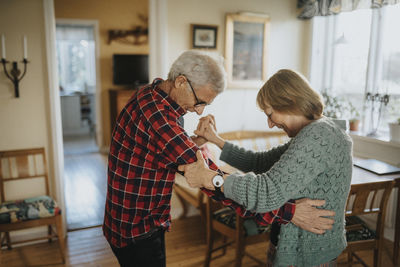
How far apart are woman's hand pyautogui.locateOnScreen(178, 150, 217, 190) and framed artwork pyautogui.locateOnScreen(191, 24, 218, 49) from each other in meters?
2.37

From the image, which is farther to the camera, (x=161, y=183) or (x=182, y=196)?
(x=182, y=196)

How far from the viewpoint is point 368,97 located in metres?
3.29

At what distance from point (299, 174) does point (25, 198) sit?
2.66 meters

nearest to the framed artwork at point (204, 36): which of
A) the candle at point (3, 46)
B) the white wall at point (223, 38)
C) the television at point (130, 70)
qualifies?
the white wall at point (223, 38)

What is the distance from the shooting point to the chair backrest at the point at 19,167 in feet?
9.41

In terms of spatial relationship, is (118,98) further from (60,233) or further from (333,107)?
(333,107)

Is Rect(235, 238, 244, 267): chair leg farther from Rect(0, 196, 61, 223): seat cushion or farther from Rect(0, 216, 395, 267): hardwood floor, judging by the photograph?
Rect(0, 196, 61, 223): seat cushion

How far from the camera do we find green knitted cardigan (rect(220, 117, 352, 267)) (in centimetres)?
115

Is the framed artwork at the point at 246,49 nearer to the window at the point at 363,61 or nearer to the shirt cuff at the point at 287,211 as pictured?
the window at the point at 363,61

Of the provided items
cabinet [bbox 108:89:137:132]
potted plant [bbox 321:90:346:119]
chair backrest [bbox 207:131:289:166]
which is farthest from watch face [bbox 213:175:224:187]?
cabinet [bbox 108:89:137:132]

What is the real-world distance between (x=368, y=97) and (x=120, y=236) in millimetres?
2830

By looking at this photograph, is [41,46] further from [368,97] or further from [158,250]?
[368,97]

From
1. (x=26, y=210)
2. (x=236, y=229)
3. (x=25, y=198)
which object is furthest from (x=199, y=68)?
(x=25, y=198)

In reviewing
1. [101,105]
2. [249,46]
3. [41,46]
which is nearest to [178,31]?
[249,46]
